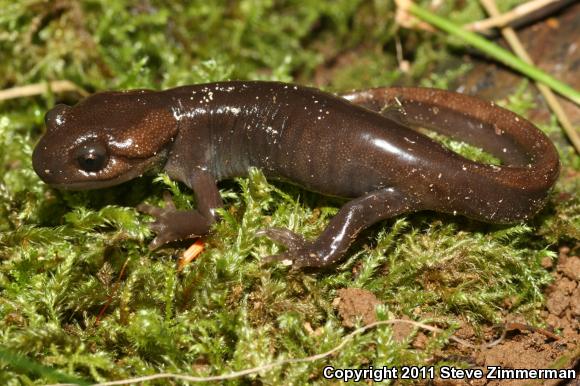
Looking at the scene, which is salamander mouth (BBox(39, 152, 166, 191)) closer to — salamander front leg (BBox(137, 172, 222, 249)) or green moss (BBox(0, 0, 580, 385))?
green moss (BBox(0, 0, 580, 385))

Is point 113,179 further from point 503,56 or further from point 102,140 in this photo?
point 503,56

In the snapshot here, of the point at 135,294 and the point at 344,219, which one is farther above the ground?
the point at 344,219

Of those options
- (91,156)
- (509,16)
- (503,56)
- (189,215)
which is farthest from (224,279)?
(509,16)

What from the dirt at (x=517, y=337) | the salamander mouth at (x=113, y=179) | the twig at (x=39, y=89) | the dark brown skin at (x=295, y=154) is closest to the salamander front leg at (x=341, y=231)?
the dark brown skin at (x=295, y=154)

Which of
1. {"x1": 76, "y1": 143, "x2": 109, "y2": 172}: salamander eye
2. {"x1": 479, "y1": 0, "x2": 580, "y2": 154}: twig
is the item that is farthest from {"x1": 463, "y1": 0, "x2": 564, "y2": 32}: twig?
{"x1": 76, "y1": 143, "x2": 109, "y2": 172}: salamander eye

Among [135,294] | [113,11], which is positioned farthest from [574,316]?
[113,11]

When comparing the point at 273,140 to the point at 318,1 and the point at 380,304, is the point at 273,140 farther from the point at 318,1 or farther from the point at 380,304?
the point at 318,1
